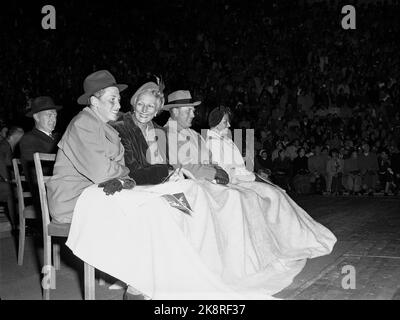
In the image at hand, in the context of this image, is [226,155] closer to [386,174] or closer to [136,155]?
[136,155]

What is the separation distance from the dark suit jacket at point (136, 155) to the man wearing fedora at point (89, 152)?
0.13 m

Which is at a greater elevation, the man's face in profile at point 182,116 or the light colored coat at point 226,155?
the man's face in profile at point 182,116

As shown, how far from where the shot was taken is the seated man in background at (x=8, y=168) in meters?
5.74

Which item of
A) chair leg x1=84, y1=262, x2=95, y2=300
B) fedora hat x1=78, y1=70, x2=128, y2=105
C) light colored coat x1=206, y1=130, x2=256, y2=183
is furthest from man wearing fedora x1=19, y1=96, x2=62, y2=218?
chair leg x1=84, y1=262, x2=95, y2=300

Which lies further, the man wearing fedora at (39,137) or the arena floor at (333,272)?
the man wearing fedora at (39,137)

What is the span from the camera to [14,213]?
5.78 meters

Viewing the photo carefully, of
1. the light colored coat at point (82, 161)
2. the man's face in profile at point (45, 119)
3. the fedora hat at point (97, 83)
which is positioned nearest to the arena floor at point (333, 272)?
the light colored coat at point (82, 161)

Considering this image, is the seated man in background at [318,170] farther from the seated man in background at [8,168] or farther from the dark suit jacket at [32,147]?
the dark suit jacket at [32,147]

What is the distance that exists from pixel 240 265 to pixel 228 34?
1387 cm

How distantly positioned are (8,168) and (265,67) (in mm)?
10828

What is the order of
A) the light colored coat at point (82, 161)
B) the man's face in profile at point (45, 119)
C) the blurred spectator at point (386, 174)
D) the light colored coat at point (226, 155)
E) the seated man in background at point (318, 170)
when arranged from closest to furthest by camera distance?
the light colored coat at point (82, 161)
the light colored coat at point (226, 155)
the man's face in profile at point (45, 119)
the blurred spectator at point (386, 174)
the seated man in background at point (318, 170)

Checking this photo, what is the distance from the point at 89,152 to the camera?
3.14 metres

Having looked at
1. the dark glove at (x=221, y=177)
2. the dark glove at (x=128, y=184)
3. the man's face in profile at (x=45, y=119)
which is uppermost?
the man's face in profile at (x=45, y=119)

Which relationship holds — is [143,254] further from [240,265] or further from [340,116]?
[340,116]
